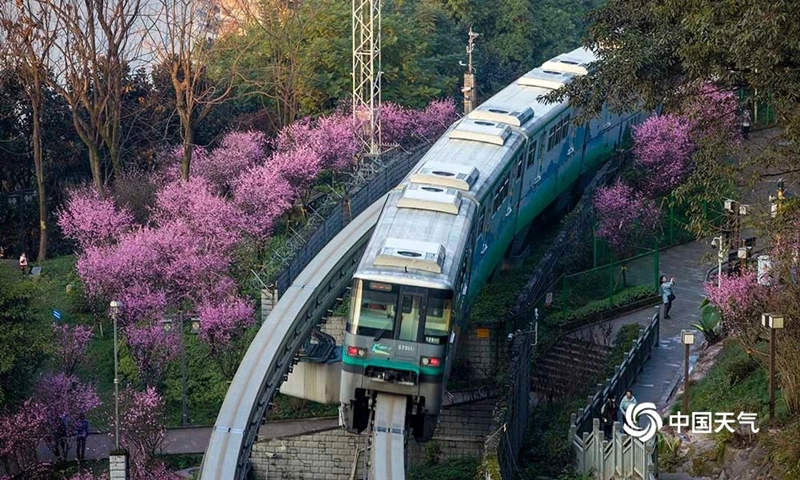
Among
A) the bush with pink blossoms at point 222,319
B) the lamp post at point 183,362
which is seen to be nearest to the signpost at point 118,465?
the lamp post at point 183,362

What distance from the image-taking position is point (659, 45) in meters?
35.2

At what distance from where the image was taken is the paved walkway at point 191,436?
43.4 metres

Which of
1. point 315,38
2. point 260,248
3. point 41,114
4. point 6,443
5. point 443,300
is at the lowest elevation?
point 6,443

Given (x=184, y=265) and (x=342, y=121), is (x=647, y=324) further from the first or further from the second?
(x=342, y=121)

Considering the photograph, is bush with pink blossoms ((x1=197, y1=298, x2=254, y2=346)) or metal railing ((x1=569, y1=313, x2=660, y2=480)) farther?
bush with pink blossoms ((x1=197, y1=298, x2=254, y2=346))

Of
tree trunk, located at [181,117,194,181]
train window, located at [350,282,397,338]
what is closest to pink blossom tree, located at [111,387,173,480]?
train window, located at [350,282,397,338]

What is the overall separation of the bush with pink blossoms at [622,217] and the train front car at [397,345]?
18.9 metres

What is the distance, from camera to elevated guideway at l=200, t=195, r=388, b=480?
35.1m

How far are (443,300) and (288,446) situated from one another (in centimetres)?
896

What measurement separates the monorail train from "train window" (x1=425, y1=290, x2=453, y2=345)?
0.02 meters

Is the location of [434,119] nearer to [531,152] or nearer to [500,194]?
[531,152]

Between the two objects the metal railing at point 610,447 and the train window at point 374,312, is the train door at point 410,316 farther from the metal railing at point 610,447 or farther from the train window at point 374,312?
the metal railing at point 610,447

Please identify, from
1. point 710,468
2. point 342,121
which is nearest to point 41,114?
point 342,121

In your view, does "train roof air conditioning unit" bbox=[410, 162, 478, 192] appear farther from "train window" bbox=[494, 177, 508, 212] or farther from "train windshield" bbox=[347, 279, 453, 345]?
"train windshield" bbox=[347, 279, 453, 345]
